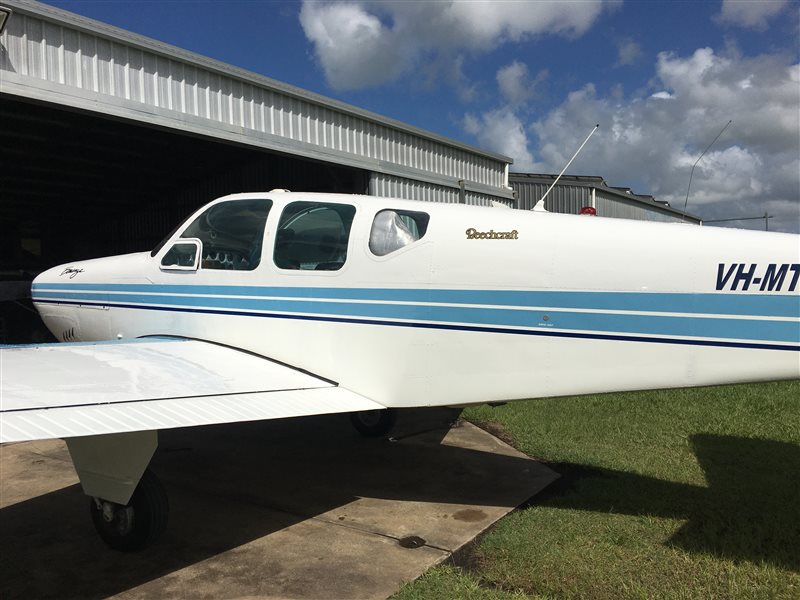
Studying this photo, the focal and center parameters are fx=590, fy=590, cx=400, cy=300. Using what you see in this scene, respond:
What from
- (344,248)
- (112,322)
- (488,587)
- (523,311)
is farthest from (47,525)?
(523,311)

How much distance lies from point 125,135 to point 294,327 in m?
9.86

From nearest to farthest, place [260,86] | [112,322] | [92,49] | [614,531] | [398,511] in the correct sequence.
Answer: [614,531], [398,511], [112,322], [92,49], [260,86]

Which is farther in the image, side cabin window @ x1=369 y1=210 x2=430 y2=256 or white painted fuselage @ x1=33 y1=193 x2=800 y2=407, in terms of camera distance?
side cabin window @ x1=369 y1=210 x2=430 y2=256

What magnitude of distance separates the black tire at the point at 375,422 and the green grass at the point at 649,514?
120 centimetres

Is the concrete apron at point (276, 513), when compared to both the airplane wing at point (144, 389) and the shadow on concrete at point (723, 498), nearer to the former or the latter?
the shadow on concrete at point (723, 498)

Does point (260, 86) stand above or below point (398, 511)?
above

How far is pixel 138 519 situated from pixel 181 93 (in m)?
5.91

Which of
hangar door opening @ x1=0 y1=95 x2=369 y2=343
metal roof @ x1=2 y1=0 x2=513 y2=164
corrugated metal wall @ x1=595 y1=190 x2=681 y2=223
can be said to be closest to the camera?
metal roof @ x1=2 y1=0 x2=513 y2=164

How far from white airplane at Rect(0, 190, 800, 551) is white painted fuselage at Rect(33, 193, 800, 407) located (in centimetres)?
1

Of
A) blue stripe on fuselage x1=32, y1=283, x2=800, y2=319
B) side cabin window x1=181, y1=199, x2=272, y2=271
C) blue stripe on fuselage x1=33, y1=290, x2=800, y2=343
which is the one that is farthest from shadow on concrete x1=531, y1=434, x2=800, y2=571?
side cabin window x1=181, y1=199, x2=272, y2=271

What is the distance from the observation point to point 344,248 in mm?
4363

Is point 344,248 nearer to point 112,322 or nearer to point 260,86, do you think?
point 112,322

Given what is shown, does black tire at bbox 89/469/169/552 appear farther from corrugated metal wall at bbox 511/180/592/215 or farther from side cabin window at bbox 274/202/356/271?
corrugated metal wall at bbox 511/180/592/215

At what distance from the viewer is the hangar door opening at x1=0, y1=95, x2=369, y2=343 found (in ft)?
38.1
